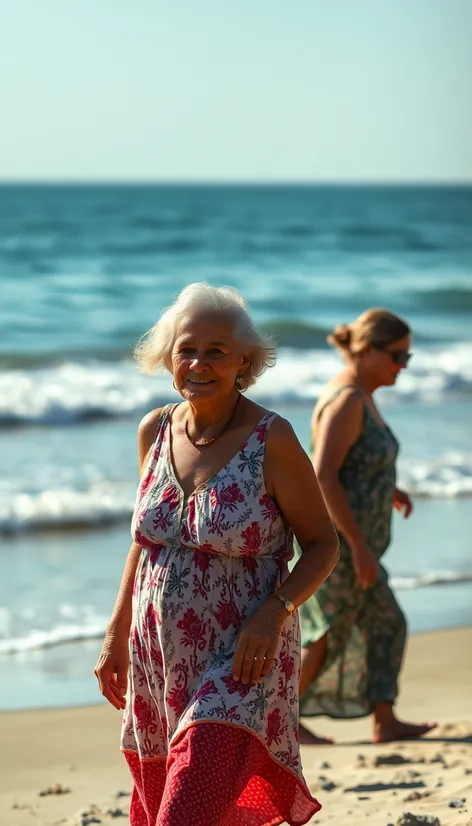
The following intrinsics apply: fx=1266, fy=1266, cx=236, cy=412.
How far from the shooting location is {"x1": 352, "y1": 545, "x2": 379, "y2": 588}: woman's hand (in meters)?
5.02

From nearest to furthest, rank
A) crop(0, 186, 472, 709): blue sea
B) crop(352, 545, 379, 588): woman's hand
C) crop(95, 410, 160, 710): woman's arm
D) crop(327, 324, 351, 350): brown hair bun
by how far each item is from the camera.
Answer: crop(95, 410, 160, 710): woman's arm
crop(352, 545, 379, 588): woman's hand
crop(327, 324, 351, 350): brown hair bun
crop(0, 186, 472, 709): blue sea

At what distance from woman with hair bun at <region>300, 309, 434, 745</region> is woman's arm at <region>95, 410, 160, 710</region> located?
5.57 feet

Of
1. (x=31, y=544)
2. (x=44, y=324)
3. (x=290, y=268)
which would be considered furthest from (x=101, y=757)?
(x=290, y=268)

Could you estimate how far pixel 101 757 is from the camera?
5184 millimetres

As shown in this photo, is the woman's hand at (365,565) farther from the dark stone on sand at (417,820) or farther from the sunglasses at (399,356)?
the dark stone on sand at (417,820)

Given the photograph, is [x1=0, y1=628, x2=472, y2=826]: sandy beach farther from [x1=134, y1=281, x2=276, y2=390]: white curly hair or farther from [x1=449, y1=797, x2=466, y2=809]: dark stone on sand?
[x1=134, y1=281, x2=276, y2=390]: white curly hair

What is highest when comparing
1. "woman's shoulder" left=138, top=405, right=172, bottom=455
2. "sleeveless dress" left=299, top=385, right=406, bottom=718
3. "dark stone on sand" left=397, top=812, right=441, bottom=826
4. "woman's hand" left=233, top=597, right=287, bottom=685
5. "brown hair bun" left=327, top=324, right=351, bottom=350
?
"brown hair bun" left=327, top=324, right=351, bottom=350

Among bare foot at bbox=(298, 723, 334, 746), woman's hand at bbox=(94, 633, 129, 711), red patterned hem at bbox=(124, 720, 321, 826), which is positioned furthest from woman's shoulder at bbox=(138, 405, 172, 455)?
bare foot at bbox=(298, 723, 334, 746)

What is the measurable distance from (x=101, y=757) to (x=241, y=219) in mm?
47307

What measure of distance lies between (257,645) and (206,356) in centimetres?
73

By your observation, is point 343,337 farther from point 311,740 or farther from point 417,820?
point 417,820

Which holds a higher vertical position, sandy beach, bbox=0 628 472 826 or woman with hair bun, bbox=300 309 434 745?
woman with hair bun, bbox=300 309 434 745

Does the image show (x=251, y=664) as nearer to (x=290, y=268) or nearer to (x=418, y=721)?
(x=418, y=721)

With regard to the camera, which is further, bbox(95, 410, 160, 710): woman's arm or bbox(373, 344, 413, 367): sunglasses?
bbox(373, 344, 413, 367): sunglasses
